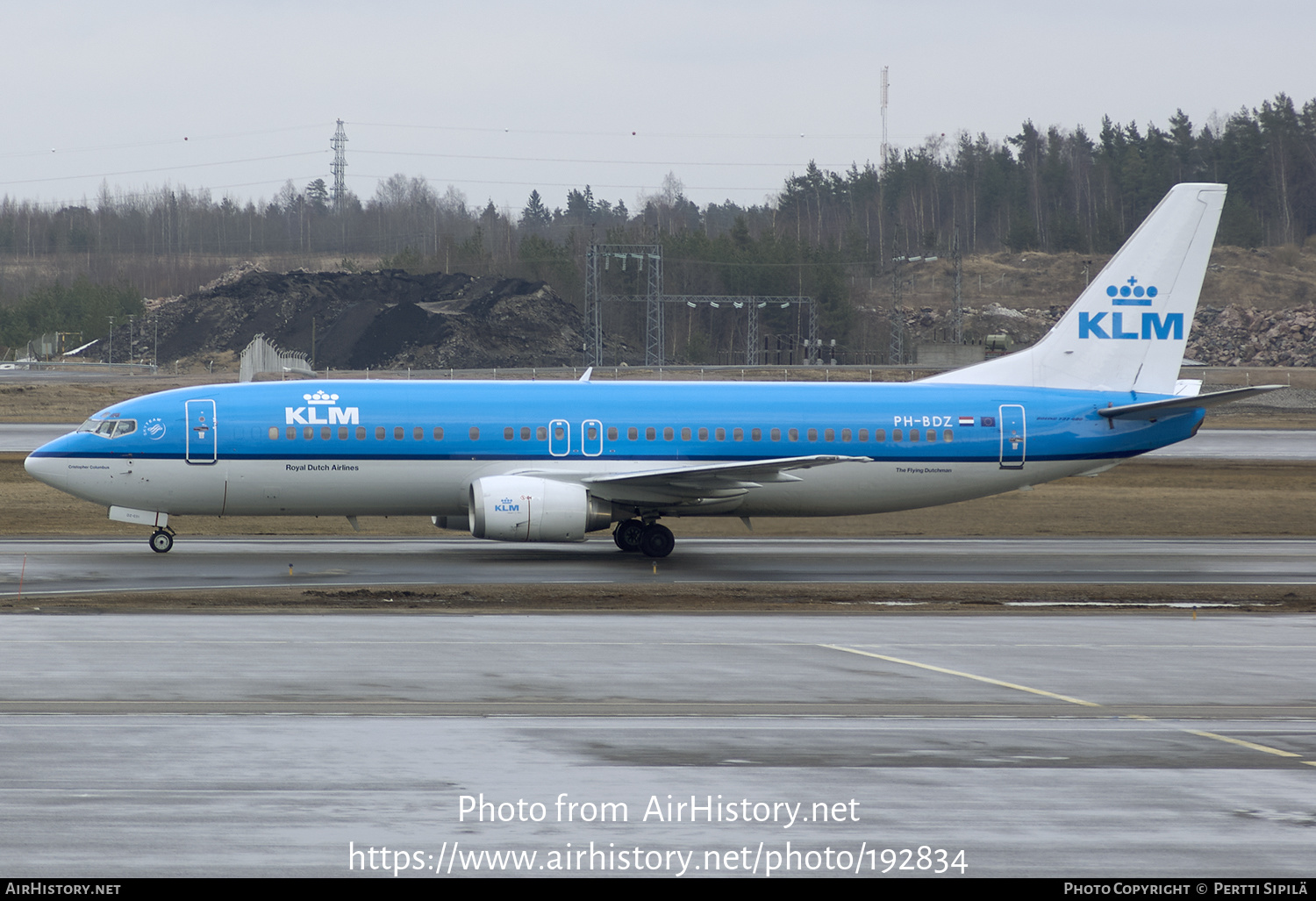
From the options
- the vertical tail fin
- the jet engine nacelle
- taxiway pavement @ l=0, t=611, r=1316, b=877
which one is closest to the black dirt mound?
the vertical tail fin

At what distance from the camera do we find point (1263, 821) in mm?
9891

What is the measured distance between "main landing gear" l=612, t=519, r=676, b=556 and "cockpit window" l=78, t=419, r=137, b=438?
11739 mm

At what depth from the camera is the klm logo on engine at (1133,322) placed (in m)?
34.2

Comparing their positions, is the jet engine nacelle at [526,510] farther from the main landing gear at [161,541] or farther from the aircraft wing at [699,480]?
the main landing gear at [161,541]

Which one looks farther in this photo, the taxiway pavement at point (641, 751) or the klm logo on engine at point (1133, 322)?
the klm logo on engine at point (1133, 322)

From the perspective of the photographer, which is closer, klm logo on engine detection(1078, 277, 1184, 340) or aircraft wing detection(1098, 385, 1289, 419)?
aircraft wing detection(1098, 385, 1289, 419)

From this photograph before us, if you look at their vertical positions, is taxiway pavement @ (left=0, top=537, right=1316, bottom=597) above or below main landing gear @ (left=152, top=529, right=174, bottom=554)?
below

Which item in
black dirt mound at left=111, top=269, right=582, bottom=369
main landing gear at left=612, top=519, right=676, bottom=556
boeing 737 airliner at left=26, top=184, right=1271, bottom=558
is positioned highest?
black dirt mound at left=111, top=269, right=582, bottom=369

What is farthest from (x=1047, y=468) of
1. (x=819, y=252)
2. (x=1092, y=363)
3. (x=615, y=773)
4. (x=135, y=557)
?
(x=819, y=252)

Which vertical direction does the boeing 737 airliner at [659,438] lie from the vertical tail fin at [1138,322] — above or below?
below

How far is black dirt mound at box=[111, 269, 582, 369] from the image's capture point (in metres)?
118

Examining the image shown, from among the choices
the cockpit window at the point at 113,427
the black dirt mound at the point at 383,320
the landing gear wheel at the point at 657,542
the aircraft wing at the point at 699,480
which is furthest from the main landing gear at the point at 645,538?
the black dirt mound at the point at 383,320

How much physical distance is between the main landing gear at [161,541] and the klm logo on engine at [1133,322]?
931 inches

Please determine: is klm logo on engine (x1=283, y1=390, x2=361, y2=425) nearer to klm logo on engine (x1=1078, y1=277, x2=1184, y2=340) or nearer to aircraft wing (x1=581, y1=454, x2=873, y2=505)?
aircraft wing (x1=581, y1=454, x2=873, y2=505)
